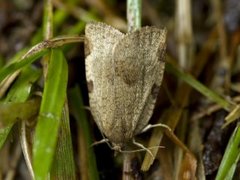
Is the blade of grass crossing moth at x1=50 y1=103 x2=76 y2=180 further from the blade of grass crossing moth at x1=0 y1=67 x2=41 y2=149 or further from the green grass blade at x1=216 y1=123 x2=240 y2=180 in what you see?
the green grass blade at x1=216 y1=123 x2=240 y2=180

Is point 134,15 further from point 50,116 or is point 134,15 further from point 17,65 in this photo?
point 50,116

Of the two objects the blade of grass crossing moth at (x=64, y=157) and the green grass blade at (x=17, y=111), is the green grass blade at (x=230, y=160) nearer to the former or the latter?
the blade of grass crossing moth at (x=64, y=157)

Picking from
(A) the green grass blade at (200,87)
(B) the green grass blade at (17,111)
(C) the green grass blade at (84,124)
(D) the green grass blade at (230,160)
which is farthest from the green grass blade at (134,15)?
(D) the green grass blade at (230,160)

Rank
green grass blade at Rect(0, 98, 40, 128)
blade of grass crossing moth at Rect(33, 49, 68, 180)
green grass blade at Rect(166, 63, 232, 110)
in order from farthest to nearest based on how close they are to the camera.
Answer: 1. green grass blade at Rect(166, 63, 232, 110)
2. green grass blade at Rect(0, 98, 40, 128)
3. blade of grass crossing moth at Rect(33, 49, 68, 180)

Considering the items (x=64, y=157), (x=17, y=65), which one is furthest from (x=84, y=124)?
(x=17, y=65)

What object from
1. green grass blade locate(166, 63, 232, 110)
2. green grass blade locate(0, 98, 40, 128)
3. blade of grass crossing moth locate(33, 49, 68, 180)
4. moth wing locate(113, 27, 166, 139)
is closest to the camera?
blade of grass crossing moth locate(33, 49, 68, 180)

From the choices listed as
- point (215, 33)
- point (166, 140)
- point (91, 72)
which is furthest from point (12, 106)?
point (215, 33)

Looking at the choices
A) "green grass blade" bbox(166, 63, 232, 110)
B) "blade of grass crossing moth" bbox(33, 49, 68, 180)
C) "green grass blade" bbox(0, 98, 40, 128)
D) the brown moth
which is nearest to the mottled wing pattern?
the brown moth
